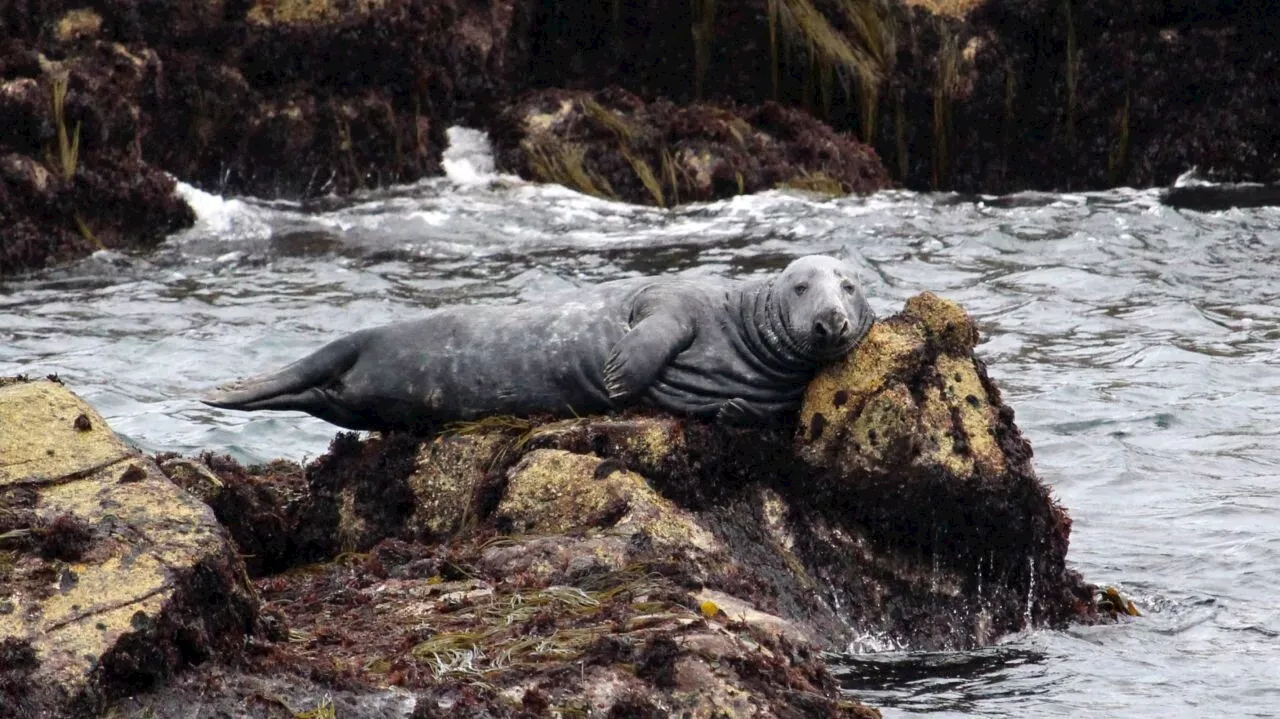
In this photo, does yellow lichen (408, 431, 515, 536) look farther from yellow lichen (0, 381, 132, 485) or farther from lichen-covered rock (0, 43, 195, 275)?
lichen-covered rock (0, 43, 195, 275)

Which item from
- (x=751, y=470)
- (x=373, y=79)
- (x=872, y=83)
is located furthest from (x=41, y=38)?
Result: (x=751, y=470)

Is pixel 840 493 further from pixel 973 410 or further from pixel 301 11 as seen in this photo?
pixel 301 11

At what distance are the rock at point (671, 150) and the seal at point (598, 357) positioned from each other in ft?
25.0

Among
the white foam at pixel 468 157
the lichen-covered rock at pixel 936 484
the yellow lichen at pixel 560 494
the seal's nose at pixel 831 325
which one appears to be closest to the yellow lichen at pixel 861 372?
the lichen-covered rock at pixel 936 484

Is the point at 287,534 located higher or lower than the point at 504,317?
lower

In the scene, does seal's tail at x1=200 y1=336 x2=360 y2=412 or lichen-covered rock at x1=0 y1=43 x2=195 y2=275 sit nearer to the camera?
seal's tail at x1=200 y1=336 x2=360 y2=412

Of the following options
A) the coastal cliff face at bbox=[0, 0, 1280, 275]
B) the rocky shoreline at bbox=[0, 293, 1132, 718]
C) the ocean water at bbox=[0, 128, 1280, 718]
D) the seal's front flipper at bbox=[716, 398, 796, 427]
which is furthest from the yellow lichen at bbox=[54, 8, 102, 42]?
the seal's front flipper at bbox=[716, 398, 796, 427]

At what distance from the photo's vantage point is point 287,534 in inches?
259

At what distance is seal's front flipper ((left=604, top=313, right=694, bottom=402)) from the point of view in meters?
6.50

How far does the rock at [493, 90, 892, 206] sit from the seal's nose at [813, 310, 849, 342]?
829 cm

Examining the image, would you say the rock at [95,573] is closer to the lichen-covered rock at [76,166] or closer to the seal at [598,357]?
the seal at [598,357]

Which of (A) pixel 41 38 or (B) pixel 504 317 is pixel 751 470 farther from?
(A) pixel 41 38

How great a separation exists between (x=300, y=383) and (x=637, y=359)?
143 cm

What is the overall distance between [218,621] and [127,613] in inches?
10.2
